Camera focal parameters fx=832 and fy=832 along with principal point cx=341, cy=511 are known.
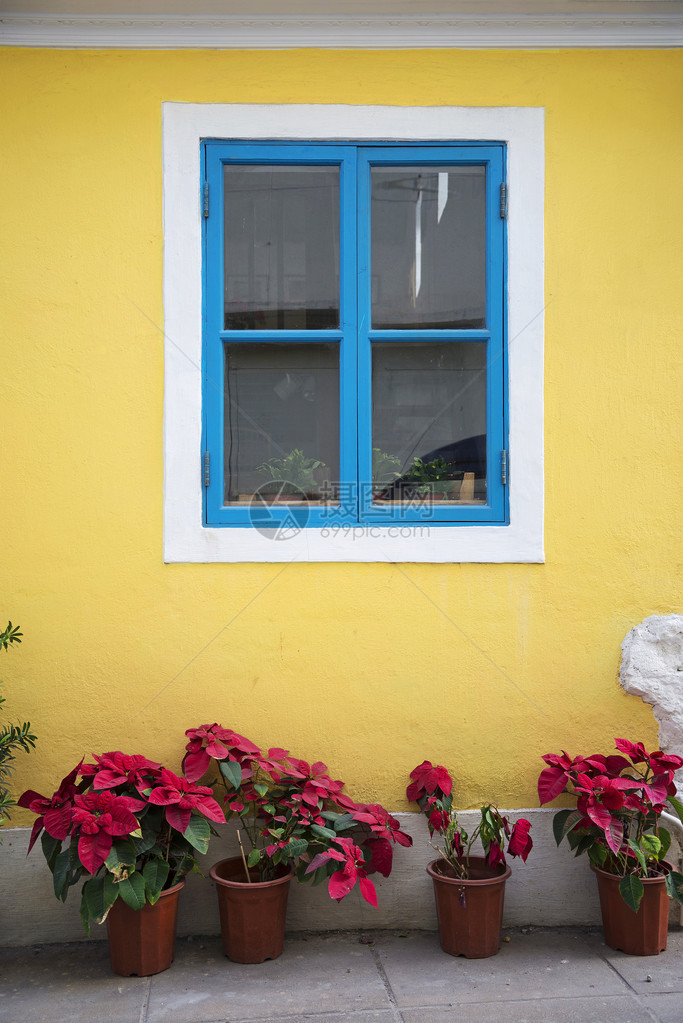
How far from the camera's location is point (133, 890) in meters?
2.66

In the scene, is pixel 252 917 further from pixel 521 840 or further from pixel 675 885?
pixel 675 885

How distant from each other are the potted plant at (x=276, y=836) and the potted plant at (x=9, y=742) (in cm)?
58

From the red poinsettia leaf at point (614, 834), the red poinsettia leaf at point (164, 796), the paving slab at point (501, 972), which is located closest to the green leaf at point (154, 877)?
the red poinsettia leaf at point (164, 796)

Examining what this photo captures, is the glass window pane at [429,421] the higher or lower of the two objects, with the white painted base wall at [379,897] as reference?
higher

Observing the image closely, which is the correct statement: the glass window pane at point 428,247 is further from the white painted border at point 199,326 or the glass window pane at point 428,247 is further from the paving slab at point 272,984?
the paving slab at point 272,984

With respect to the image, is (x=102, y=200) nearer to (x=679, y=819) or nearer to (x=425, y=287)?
(x=425, y=287)

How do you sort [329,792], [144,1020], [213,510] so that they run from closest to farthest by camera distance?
[144,1020] → [329,792] → [213,510]

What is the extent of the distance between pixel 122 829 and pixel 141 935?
423 millimetres

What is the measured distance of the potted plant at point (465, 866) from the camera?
2.90 metres

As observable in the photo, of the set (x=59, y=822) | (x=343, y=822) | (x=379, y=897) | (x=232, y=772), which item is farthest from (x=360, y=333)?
(x=379, y=897)

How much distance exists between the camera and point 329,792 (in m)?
2.98

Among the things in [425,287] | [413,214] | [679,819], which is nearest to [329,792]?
[679,819]

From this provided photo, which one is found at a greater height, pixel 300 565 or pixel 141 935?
pixel 300 565

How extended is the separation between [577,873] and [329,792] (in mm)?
1044
